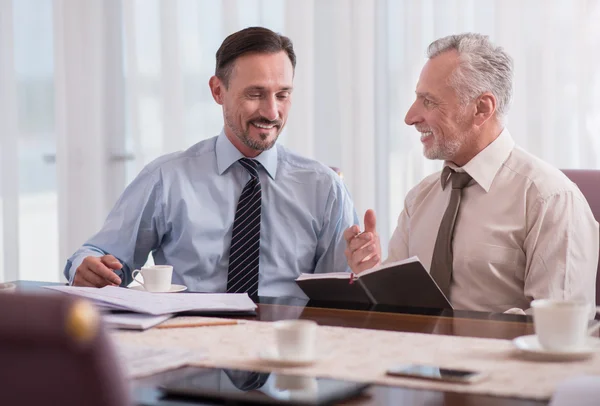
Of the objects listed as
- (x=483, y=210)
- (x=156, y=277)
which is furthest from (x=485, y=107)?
(x=156, y=277)

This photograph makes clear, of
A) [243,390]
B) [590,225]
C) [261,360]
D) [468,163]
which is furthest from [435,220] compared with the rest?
[243,390]

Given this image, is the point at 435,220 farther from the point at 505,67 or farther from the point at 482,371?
the point at 482,371

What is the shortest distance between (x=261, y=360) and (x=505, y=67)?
1367 mm

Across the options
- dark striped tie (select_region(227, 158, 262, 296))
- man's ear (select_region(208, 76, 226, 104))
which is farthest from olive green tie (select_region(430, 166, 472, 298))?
man's ear (select_region(208, 76, 226, 104))

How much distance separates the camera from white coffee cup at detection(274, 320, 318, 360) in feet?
4.22

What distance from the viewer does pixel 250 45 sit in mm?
2566

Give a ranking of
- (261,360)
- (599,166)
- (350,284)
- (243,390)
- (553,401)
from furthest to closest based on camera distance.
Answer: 1. (599,166)
2. (350,284)
3. (261,360)
4. (243,390)
5. (553,401)

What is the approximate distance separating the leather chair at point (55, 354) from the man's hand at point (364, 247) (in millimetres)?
1475

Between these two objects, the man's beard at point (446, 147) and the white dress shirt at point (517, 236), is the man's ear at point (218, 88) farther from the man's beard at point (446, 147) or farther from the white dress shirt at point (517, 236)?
the white dress shirt at point (517, 236)

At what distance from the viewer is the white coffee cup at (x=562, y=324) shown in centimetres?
129

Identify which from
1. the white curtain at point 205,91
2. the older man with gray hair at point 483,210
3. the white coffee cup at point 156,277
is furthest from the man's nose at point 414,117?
the white curtain at point 205,91

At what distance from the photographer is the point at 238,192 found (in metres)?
2.49

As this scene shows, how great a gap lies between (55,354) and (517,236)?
5.38ft

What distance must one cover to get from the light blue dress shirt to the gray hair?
495mm
